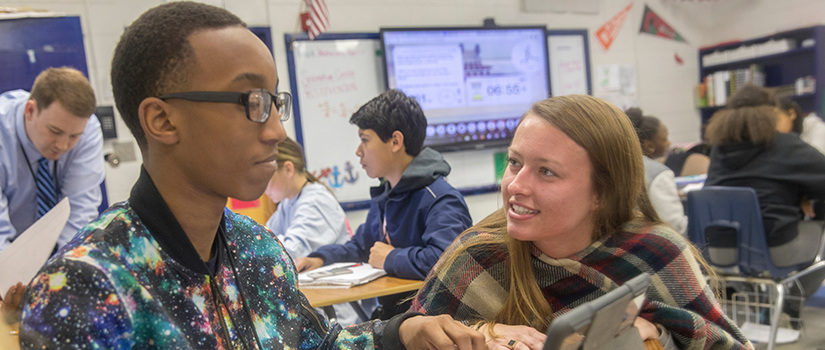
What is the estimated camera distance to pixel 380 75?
482 cm

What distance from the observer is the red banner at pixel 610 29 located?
18.9 ft

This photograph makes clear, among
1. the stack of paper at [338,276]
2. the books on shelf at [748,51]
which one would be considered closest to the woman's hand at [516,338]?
the stack of paper at [338,276]

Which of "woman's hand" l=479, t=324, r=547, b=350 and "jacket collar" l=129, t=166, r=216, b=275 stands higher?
"jacket collar" l=129, t=166, r=216, b=275

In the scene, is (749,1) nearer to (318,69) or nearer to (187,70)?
(318,69)

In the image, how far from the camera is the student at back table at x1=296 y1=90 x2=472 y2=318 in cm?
234

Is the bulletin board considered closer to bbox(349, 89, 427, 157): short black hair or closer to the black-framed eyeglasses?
bbox(349, 89, 427, 157): short black hair

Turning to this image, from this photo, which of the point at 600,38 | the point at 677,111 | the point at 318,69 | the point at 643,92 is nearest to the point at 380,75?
the point at 318,69

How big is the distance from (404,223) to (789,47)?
5023 millimetres

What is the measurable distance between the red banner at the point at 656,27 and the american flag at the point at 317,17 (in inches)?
134

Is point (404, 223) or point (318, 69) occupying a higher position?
point (318, 69)

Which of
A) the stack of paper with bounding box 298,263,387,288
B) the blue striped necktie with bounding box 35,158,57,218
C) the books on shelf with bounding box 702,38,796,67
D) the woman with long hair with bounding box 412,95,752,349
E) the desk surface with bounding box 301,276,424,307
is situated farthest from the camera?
the books on shelf with bounding box 702,38,796,67

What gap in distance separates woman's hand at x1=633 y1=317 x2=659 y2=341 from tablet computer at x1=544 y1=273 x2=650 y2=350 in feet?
→ 0.93

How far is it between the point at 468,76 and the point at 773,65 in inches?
130

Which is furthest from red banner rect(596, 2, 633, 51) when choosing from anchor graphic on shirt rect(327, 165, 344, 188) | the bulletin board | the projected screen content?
anchor graphic on shirt rect(327, 165, 344, 188)
